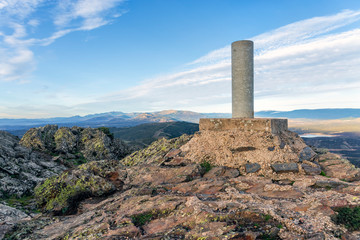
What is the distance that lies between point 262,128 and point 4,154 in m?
26.3

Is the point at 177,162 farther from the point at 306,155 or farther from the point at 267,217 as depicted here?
the point at 306,155

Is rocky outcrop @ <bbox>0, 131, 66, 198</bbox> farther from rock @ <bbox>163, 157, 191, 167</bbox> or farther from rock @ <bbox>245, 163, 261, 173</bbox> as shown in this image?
rock @ <bbox>245, 163, 261, 173</bbox>

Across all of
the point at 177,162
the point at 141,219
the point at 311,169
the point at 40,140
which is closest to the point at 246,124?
the point at 311,169

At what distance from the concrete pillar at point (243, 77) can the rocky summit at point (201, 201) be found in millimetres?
4094

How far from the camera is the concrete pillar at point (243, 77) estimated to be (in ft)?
49.1

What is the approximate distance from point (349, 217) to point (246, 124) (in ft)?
22.9

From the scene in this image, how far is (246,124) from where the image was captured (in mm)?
12766

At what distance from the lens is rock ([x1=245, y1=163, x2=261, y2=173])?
35.6 ft

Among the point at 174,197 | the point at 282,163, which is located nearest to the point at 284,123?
the point at 282,163

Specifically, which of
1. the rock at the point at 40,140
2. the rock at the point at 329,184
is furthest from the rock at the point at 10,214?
the rock at the point at 40,140

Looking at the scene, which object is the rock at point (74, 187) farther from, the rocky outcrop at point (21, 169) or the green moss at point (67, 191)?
the rocky outcrop at point (21, 169)

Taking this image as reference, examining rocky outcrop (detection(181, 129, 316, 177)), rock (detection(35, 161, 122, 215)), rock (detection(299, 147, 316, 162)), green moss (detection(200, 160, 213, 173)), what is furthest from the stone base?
rock (detection(35, 161, 122, 215))

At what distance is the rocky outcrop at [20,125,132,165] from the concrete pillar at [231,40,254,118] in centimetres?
2664

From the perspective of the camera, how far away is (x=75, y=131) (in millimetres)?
39812
